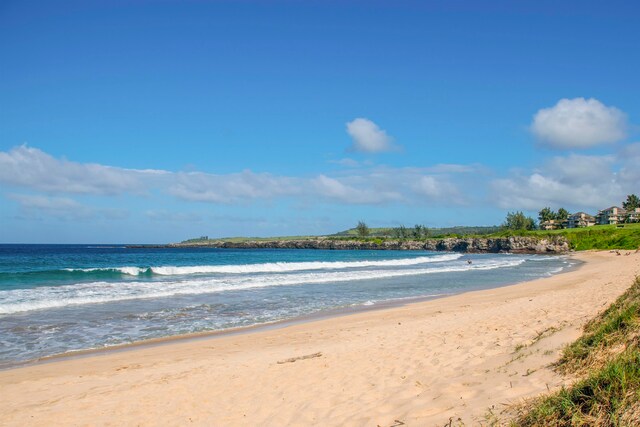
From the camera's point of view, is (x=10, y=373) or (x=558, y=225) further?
(x=558, y=225)

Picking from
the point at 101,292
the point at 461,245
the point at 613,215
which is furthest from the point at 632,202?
the point at 101,292

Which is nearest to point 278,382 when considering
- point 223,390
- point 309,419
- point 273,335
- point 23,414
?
point 223,390

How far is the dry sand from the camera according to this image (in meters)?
5.56

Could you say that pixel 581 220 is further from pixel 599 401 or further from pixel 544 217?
pixel 599 401

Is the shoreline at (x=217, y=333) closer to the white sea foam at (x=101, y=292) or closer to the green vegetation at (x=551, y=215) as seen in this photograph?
the white sea foam at (x=101, y=292)

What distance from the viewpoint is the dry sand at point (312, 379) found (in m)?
5.56

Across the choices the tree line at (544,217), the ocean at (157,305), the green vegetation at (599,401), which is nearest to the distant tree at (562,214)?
the tree line at (544,217)

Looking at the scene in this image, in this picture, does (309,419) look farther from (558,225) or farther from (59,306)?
(558,225)

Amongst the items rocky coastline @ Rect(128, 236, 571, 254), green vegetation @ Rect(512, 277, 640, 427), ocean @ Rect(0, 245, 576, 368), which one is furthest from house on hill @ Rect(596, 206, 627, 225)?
green vegetation @ Rect(512, 277, 640, 427)

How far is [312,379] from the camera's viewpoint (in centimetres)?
727

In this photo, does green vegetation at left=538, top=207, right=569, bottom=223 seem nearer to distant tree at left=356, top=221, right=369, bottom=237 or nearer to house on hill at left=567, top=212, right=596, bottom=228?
house on hill at left=567, top=212, right=596, bottom=228

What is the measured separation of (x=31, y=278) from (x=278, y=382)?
3158cm

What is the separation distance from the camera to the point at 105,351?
36.5 feet

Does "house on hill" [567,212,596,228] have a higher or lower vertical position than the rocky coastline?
higher
